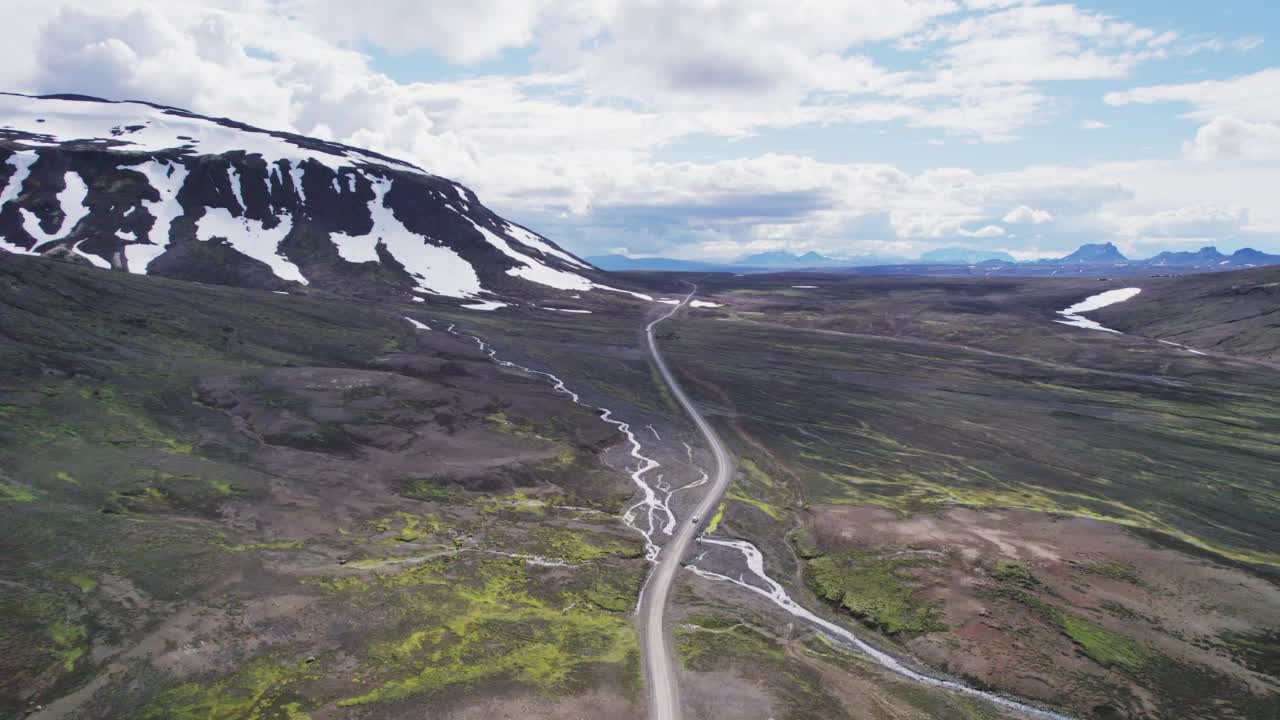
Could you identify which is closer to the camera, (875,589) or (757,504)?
(875,589)

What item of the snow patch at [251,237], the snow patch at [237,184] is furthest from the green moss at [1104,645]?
the snow patch at [237,184]

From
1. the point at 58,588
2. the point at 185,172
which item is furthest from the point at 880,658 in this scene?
the point at 185,172

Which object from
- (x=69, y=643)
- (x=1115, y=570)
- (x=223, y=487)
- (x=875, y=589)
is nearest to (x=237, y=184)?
(x=223, y=487)

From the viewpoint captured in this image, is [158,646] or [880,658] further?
[880,658]

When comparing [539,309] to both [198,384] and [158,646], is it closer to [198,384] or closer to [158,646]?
[198,384]

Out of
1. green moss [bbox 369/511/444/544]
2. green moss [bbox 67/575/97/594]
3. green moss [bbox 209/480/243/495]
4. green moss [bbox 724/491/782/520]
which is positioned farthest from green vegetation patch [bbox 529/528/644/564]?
green moss [bbox 67/575/97/594]

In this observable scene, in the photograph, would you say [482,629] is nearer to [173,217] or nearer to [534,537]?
[534,537]

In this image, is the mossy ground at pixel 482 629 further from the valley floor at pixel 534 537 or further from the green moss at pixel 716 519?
the green moss at pixel 716 519
